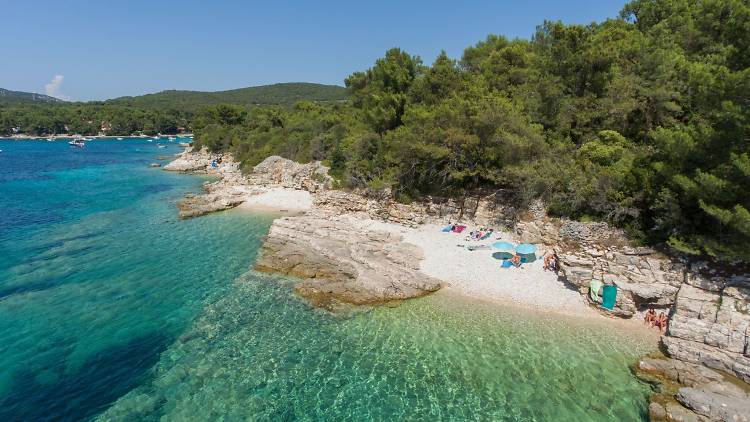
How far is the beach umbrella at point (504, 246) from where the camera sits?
19.5 metres

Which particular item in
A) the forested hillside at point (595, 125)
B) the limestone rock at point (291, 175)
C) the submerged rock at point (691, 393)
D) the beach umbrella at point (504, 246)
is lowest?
the submerged rock at point (691, 393)

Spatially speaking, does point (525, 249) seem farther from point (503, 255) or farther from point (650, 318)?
point (650, 318)

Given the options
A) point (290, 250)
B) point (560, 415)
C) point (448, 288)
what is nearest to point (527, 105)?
point (448, 288)

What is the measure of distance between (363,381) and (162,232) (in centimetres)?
2147

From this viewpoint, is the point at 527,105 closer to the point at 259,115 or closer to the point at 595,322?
the point at 595,322

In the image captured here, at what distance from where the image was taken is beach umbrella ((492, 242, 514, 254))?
19530mm

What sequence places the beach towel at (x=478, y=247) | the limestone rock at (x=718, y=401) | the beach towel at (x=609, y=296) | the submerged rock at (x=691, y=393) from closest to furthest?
the limestone rock at (x=718, y=401) < the submerged rock at (x=691, y=393) < the beach towel at (x=609, y=296) < the beach towel at (x=478, y=247)

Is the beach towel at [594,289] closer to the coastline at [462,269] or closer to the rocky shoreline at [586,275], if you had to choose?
the rocky shoreline at [586,275]

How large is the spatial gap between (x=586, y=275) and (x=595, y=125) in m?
13.0

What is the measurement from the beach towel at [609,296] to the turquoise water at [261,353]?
4.29ft

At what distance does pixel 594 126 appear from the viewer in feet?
79.0

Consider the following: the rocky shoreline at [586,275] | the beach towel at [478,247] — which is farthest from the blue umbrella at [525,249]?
the beach towel at [478,247]

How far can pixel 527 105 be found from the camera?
26047 millimetres

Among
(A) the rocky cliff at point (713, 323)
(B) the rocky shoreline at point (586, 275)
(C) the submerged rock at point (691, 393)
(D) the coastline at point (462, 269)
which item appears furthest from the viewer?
(D) the coastline at point (462, 269)
